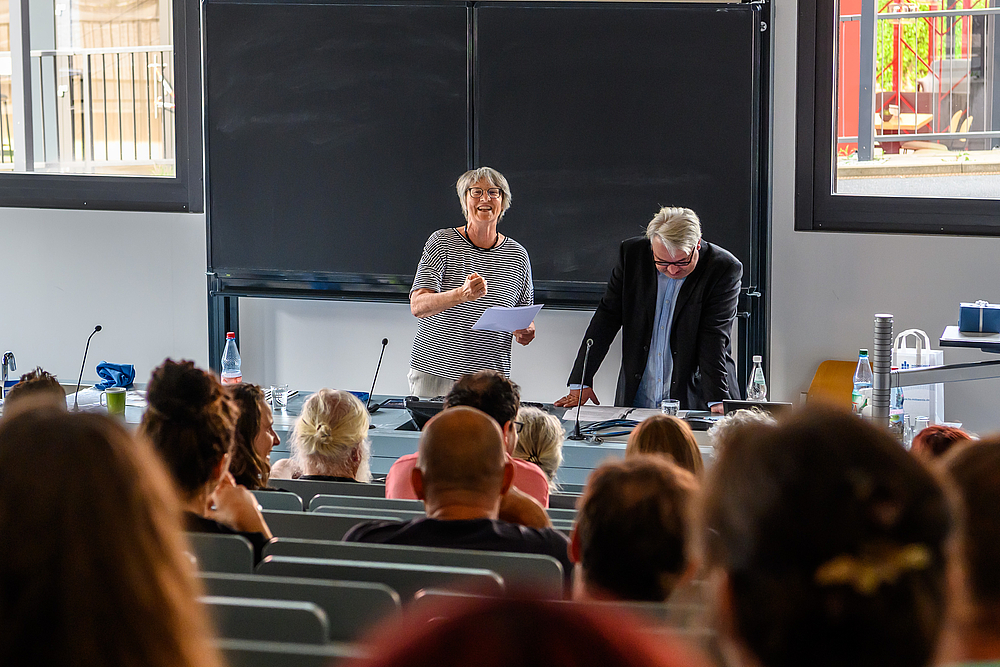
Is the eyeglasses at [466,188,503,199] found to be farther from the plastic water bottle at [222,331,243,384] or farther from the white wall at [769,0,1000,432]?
the white wall at [769,0,1000,432]

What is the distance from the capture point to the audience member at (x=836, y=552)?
0.78m

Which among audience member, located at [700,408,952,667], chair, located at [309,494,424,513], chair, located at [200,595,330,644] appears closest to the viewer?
audience member, located at [700,408,952,667]

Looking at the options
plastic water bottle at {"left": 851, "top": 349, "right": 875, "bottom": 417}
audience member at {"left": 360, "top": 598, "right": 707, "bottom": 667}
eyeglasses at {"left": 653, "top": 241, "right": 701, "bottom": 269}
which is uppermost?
eyeglasses at {"left": 653, "top": 241, "right": 701, "bottom": 269}

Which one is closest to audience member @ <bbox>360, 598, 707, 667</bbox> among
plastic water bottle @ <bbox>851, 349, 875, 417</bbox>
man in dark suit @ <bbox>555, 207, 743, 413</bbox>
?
plastic water bottle @ <bbox>851, 349, 875, 417</bbox>

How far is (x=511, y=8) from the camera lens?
4.96m

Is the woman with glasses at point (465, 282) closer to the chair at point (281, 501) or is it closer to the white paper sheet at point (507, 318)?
the white paper sheet at point (507, 318)

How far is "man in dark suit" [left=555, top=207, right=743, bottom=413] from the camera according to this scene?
411 cm

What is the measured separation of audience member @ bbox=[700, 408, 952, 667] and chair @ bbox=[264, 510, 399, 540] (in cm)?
143

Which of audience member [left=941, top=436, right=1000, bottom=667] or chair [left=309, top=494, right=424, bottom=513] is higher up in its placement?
audience member [left=941, top=436, right=1000, bottom=667]

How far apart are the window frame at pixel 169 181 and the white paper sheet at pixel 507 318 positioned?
249 cm

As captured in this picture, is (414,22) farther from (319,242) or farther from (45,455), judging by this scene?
(45,455)

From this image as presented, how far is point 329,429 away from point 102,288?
3.57 metres

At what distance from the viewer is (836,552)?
0.78m

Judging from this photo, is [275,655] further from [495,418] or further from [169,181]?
[169,181]
